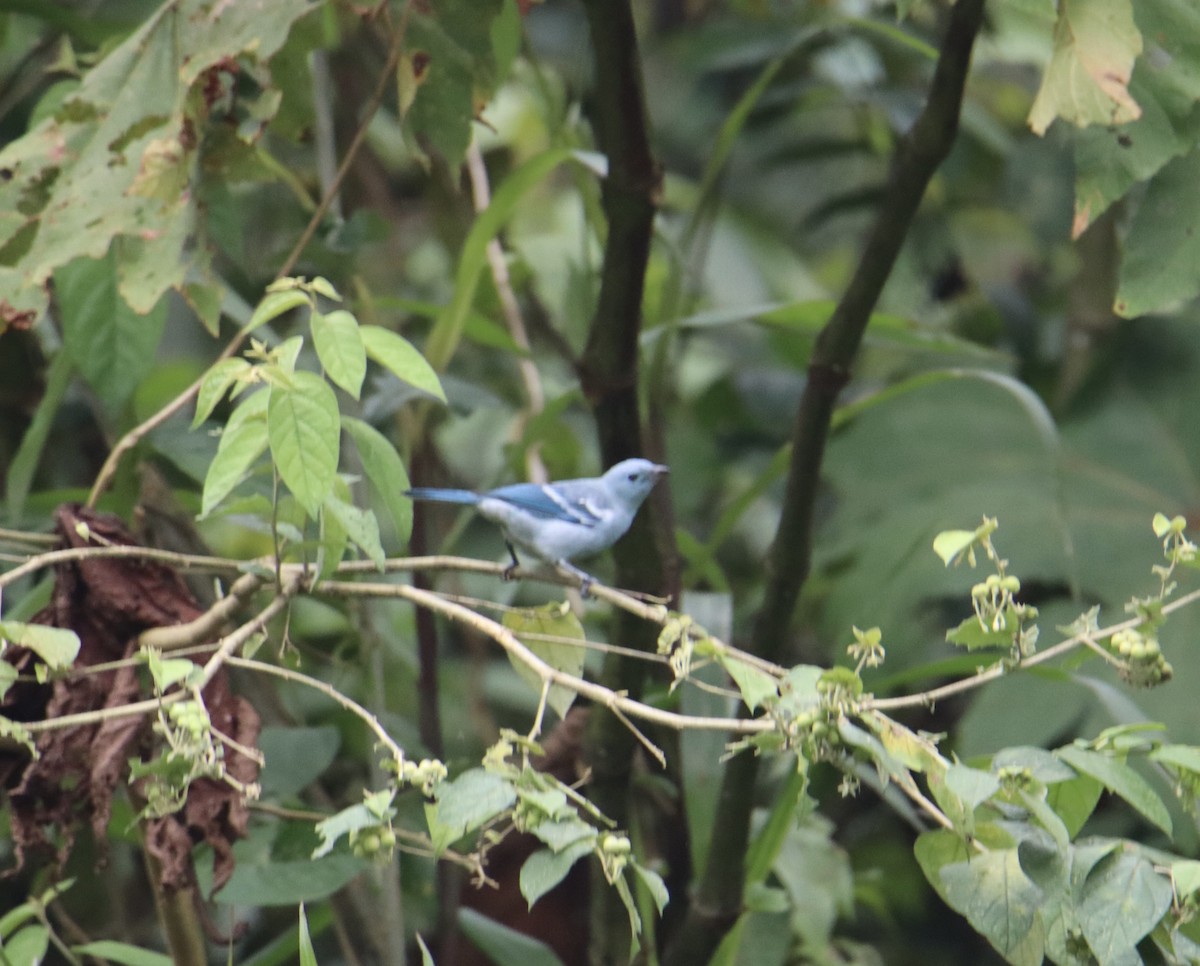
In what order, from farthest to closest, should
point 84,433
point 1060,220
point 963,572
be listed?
1. point 1060,220
2. point 963,572
3. point 84,433

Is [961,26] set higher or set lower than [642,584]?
higher

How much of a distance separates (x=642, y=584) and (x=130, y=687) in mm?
670

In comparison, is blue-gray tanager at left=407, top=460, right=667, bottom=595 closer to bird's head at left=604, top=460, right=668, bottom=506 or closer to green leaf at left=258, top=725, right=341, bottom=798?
bird's head at left=604, top=460, right=668, bottom=506

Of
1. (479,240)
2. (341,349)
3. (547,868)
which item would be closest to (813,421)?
(479,240)

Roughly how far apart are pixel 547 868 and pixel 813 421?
81 centimetres

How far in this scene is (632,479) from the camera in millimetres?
1828

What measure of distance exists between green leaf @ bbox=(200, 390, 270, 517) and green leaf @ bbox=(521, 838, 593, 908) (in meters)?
0.43

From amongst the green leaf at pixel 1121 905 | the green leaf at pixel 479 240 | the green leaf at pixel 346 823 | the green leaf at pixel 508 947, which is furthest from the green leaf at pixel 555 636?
the green leaf at pixel 508 947

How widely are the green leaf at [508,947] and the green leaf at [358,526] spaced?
1.00 meters

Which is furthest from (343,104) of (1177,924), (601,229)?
(1177,924)

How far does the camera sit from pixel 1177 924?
1127mm

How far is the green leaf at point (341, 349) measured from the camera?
1.24 m

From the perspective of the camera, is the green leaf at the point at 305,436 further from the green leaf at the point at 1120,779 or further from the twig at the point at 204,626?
the green leaf at the point at 1120,779

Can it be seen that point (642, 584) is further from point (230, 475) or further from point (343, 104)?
point (343, 104)
